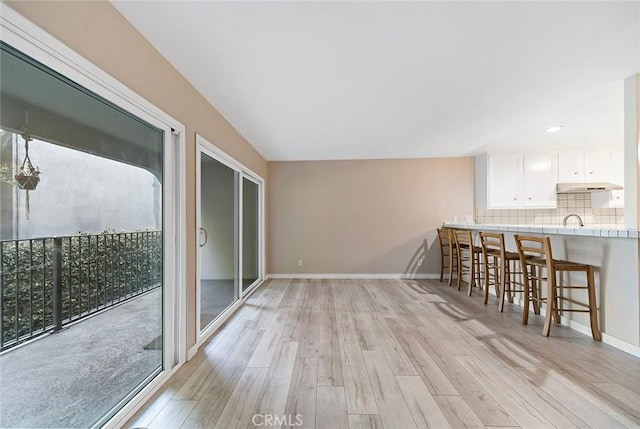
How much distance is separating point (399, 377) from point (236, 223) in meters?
2.80

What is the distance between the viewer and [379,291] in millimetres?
4320

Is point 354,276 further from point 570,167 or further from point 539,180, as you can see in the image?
point 570,167

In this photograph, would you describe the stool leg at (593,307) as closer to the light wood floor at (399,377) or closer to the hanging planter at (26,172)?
the light wood floor at (399,377)

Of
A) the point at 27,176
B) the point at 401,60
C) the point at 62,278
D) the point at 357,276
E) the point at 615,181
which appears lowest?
the point at 357,276

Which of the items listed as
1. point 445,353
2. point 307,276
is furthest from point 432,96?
point 307,276

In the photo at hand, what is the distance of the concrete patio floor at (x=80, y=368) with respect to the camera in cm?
108

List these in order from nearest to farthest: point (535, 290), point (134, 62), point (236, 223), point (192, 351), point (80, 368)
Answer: point (80, 368) < point (134, 62) < point (192, 351) < point (535, 290) < point (236, 223)

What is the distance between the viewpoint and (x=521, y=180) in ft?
16.2

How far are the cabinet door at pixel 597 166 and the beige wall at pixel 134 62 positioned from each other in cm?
628

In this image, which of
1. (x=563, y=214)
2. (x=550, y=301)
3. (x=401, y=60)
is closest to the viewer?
(x=401, y=60)

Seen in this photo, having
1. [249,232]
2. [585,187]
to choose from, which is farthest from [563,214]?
[249,232]
